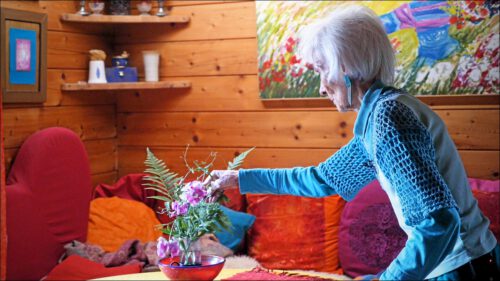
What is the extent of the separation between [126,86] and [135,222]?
0.74 meters

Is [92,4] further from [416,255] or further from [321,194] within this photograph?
[416,255]

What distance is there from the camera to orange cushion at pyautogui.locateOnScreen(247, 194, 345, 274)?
3475mm

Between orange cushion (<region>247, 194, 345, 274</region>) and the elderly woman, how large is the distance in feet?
4.99

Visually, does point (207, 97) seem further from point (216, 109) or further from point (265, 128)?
point (265, 128)

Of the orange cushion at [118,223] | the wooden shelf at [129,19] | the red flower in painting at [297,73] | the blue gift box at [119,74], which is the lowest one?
the orange cushion at [118,223]

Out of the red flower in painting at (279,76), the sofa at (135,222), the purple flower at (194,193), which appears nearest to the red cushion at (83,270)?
the sofa at (135,222)

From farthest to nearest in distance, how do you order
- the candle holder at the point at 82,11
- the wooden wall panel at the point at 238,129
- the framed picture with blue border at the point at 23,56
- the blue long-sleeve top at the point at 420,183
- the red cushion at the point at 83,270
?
the candle holder at the point at 82,11 < the wooden wall panel at the point at 238,129 < the framed picture with blue border at the point at 23,56 < the red cushion at the point at 83,270 < the blue long-sleeve top at the point at 420,183

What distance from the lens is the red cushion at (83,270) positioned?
3.18 metres

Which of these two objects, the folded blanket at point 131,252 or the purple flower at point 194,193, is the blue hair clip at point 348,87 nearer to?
the purple flower at point 194,193

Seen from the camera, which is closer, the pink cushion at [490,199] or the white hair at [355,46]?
the white hair at [355,46]

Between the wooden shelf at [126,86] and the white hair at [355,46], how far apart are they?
7.47 ft

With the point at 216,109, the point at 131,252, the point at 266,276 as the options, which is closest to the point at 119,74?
the point at 216,109

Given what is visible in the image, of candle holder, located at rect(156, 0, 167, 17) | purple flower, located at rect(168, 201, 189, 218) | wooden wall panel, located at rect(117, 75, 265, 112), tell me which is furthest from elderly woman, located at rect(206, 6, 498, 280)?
candle holder, located at rect(156, 0, 167, 17)

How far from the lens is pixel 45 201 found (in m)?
3.40
